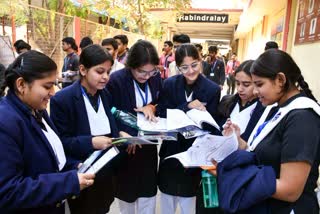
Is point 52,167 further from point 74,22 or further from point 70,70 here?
point 74,22

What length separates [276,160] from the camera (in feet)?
4.39

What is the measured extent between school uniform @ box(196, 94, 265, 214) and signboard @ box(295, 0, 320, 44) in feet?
9.40

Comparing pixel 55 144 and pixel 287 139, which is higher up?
pixel 287 139

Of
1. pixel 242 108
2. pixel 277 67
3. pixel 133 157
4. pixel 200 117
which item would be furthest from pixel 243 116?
pixel 133 157

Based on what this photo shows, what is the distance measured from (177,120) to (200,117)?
0.48ft

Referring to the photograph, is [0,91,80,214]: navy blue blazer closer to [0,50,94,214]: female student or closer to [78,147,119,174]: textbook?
[0,50,94,214]: female student

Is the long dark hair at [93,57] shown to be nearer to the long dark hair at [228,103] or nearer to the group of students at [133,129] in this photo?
the group of students at [133,129]

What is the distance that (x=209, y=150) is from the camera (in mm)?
1647

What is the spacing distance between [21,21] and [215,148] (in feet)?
19.7

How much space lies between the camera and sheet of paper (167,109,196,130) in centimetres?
186

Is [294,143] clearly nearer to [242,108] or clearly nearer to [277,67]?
[277,67]

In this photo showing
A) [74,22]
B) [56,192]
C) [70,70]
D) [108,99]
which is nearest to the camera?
[56,192]

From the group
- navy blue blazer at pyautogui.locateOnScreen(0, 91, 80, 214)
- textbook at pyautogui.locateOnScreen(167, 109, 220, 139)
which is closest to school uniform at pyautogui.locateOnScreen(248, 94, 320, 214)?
textbook at pyautogui.locateOnScreen(167, 109, 220, 139)

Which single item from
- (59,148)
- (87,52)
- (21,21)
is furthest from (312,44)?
(21,21)
